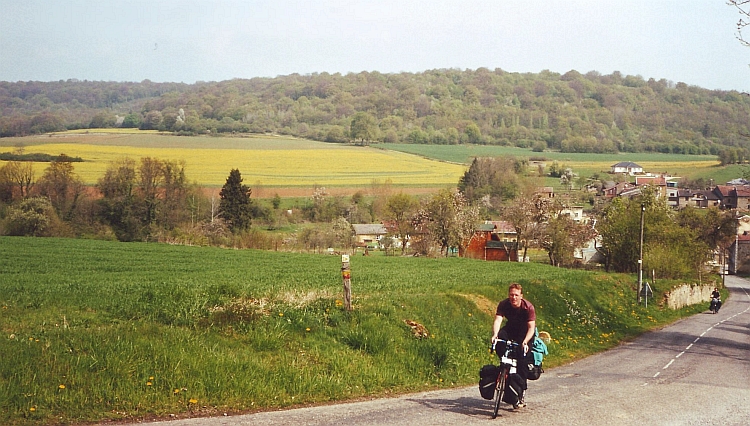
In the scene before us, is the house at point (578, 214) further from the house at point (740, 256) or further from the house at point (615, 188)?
the house at point (740, 256)

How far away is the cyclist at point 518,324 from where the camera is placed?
1159cm

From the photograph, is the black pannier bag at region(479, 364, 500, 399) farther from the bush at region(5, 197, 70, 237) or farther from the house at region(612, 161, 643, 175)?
the house at region(612, 161, 643, 175)

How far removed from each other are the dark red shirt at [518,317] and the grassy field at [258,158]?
152 feet

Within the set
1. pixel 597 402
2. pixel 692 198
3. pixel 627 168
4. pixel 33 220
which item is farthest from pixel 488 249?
pixel 627 168

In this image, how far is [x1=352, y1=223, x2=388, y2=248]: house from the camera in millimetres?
91250

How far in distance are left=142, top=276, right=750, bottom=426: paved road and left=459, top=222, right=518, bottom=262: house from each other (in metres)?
64.8

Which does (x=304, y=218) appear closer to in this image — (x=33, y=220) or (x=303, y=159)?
(x=303, y=159)

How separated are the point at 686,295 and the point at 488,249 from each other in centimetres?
3612

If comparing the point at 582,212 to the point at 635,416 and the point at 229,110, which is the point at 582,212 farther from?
the point at 635,416

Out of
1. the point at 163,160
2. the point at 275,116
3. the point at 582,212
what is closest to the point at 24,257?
the point at 163,160

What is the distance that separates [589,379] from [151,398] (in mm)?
9561

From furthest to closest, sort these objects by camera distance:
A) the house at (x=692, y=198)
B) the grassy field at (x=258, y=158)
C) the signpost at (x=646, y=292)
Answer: the house at (x=692, y=198) < the grassy field at (x=258, y=158) < the signpost at (x=646, y=292)

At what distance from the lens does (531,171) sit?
136375 millimetres

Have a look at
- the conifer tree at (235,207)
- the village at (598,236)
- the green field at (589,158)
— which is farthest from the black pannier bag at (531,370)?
the green field at (589,158)
